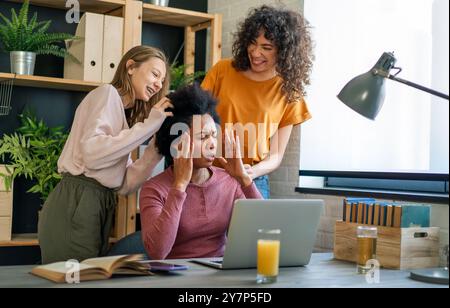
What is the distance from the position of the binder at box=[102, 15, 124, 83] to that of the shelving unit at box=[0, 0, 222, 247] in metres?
0.03

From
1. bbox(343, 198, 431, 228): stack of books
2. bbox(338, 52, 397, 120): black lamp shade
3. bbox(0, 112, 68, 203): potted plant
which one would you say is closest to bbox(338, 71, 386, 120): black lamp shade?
bbox(338, 52, 397, 120): black lamp shade

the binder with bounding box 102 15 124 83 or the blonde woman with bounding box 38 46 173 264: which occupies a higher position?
the binder with bounding box 102 15 124 83

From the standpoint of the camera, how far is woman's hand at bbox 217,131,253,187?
240 cm

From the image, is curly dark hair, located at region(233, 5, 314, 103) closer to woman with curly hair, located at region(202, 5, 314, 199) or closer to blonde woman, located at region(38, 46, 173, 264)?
woman with curly hair, located at region(202, 5, 314, 199)

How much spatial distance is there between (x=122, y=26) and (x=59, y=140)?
2.36 ft

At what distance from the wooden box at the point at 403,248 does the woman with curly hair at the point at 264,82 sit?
741 millimetres

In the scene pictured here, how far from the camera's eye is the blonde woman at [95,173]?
8.05ft

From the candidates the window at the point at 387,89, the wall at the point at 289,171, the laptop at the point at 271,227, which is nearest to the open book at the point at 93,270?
the laptop at the point at 271,227

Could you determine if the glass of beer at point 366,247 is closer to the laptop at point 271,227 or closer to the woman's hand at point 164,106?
the laptop at point 271,227

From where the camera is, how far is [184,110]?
252cm

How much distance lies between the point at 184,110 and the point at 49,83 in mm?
1274

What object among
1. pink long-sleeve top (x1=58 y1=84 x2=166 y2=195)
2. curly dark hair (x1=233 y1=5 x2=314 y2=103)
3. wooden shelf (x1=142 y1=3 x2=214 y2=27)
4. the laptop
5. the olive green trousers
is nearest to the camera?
the laptop

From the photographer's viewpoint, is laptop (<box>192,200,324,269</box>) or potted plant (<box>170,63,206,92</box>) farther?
potted plant (<box>170,63,206,92</box>)

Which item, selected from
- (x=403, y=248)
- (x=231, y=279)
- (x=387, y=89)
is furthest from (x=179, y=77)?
(x=231, y=279)
